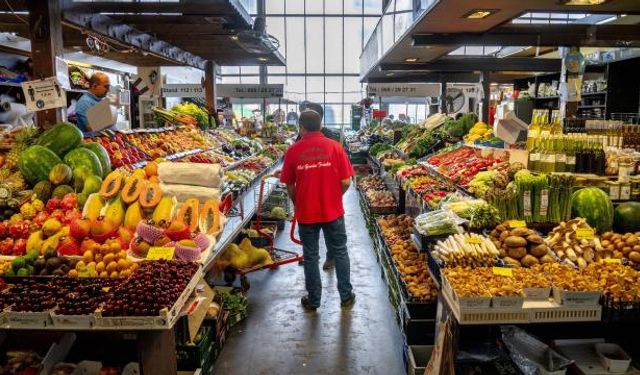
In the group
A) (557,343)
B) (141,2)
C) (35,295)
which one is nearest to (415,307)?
(557,343)

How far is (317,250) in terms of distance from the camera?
4574mm

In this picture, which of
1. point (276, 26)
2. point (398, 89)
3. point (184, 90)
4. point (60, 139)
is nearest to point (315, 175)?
point (60, 139)

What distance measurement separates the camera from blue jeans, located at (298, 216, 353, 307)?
453cm

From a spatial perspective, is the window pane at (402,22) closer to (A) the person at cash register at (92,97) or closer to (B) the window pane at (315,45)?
(A) the person at cash register at (92,97)

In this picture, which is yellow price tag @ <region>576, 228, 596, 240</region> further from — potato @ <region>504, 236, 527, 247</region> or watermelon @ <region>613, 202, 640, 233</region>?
watermelon @ <region>613, 202, 640, 233</region>

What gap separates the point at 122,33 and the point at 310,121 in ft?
9.50

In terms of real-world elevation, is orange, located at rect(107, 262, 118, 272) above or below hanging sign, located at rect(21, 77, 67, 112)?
below

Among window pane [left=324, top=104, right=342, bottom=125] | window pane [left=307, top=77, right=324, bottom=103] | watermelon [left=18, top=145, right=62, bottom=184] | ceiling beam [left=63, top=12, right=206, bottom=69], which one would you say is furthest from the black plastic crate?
window pane [left=307, top=77, right=324, bottom=103]

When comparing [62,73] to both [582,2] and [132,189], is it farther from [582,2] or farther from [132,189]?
[582,2]

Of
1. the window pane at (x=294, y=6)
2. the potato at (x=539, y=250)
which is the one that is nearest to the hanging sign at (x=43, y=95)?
the potato at (x=539, y=250)

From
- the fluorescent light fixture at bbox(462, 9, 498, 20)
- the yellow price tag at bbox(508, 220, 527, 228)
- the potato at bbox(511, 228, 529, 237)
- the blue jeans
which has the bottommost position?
the blue jeans

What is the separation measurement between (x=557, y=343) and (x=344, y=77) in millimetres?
23014

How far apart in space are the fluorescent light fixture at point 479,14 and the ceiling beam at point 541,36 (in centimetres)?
96

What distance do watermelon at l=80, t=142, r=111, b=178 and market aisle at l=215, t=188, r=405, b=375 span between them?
69.0 inches
